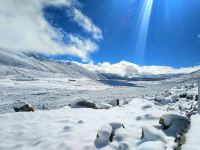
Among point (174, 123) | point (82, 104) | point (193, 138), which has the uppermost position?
point (82, 104)

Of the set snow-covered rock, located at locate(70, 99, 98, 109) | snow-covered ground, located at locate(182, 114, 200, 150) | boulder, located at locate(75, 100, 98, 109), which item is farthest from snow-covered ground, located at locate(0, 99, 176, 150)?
boulder, located at locate(75, 100, 98, 109)

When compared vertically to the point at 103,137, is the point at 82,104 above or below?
above

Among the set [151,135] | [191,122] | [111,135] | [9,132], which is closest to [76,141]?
[111,135]

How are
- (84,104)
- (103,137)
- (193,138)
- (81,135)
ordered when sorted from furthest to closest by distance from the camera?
(84,104) → (81,135) → (103,137) → (193,138)

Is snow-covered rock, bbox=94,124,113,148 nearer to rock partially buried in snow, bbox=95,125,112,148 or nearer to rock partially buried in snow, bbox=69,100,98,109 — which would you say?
rock partially buried in snow, bbox=95,125,112,148

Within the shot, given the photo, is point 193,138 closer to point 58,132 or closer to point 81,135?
point 81,135

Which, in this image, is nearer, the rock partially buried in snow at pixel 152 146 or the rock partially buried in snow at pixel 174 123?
the rock partially buried in snow at pixel 152 146

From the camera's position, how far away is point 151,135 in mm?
7430

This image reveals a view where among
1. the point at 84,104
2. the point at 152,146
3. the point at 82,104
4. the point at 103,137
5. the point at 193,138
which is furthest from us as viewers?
the point at 84,104

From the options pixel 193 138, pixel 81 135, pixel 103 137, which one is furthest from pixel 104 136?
pixel 193 138

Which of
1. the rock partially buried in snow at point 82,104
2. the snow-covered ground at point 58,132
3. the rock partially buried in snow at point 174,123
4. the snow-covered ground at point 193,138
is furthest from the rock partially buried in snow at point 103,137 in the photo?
the rock partially buried in snow at point 82,104

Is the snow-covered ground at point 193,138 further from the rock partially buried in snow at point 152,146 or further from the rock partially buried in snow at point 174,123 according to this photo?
the rock partially buried in snow at point 152,146

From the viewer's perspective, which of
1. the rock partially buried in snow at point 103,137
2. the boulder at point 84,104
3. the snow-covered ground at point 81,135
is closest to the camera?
the snow-covered ground at point 81,135

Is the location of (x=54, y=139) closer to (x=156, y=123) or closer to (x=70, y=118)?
(x=70, y=118)
